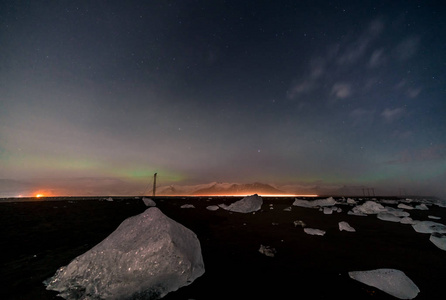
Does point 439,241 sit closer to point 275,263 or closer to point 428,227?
point 428,227

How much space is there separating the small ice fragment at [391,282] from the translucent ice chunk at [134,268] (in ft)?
9.61

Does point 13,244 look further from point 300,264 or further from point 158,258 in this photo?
point 300,264

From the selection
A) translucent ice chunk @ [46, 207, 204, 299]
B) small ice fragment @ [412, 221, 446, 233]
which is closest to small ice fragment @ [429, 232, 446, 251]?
small ice fragment @ [412, 221, 446, 233]

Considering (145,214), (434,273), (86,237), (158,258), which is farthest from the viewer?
(86,237)

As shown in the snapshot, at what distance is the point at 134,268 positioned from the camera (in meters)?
3.11

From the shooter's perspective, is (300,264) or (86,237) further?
(86,237)

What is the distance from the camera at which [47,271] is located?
388 centimetres

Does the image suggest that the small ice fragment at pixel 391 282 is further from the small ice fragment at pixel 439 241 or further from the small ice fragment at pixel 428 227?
the small ice fragment at pixel 428 227

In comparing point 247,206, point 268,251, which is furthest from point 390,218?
point 268,251

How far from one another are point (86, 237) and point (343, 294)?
25.2ft

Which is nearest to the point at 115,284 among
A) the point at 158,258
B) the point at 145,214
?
the point at 158,258

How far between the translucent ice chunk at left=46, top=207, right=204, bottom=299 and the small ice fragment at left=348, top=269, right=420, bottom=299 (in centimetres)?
293

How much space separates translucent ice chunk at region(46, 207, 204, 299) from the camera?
2.95m

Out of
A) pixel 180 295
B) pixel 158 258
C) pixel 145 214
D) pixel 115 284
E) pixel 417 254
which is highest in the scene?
pixel 145 214
